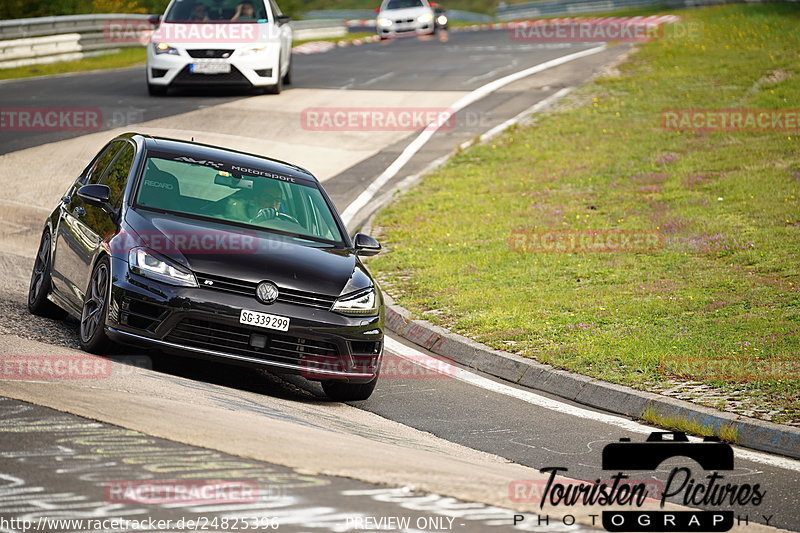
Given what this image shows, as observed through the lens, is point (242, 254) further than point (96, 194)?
No

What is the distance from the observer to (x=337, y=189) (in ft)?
59.0

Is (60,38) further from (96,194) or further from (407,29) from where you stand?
(96,194)

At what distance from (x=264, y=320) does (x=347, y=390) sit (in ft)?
3.11

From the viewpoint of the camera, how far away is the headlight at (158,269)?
7883 millimetres

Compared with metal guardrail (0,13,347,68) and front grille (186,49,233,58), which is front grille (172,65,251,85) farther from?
metal guardrail (0,13,347,68)

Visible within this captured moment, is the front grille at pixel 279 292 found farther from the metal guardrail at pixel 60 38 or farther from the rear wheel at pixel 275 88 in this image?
the metal guardrail at pixel 60 38

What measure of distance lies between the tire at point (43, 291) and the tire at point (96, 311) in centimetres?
126

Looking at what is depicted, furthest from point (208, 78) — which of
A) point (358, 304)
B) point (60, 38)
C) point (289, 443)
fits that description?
point (289, 443)

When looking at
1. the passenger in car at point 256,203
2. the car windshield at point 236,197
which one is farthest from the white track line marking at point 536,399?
the passenger in car at point 256,203

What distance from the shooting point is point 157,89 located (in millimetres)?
23703

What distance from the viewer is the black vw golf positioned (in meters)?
7.90

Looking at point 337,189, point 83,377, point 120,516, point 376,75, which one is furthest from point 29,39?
point 120,516

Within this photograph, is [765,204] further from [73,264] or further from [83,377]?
[83,377]

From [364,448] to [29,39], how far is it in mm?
25143
